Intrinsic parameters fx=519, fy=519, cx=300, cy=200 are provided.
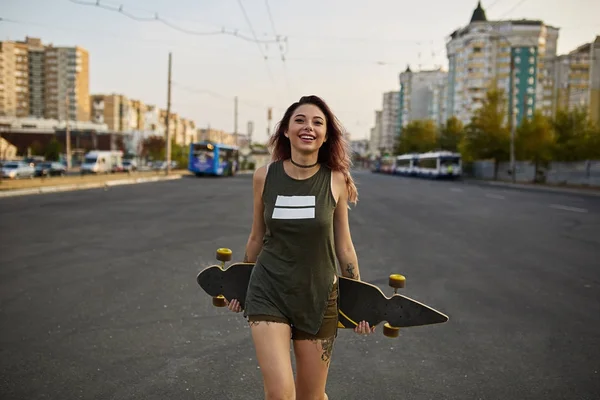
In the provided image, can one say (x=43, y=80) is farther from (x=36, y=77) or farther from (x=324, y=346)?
(x=324, y=346)

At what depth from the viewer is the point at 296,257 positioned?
8.10 ft

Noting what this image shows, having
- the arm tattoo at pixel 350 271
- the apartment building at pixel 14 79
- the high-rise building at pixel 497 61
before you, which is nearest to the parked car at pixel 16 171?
the arm tattoo at pixel 350 271

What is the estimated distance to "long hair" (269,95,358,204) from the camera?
9.00 feet

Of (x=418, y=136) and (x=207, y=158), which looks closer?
(x=207, y=158)

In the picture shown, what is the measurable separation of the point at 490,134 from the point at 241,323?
4989 cm

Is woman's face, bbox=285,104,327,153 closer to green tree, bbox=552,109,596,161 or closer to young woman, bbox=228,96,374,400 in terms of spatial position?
young woman, bbox=228,96,374,400

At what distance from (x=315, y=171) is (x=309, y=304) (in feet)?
2.21

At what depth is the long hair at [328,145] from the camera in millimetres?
2744

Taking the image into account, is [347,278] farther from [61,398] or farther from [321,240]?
[61,398]

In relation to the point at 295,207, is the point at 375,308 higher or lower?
lower

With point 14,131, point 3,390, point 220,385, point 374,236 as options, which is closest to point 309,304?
point 220,385

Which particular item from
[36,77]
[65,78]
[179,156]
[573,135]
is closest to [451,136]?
[573,135]

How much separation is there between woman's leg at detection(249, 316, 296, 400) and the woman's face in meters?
0.87

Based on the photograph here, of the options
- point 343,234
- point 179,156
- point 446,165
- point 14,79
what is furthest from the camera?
point 14,79
